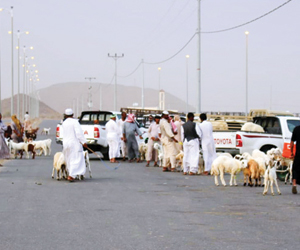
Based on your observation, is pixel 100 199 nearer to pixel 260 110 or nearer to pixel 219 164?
pixel 219 164

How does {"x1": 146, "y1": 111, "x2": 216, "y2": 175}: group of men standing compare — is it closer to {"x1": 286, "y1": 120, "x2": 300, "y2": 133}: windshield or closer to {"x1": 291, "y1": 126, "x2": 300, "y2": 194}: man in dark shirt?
{"x1": 286, "y1": 120, "x2": 300, "y2": 133}: windshield

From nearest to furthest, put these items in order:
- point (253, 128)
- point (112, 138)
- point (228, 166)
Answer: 1. point (228, 166)
2. point (253, 128)
3. point (112, 138)

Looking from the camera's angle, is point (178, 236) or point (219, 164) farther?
point (219, 164)

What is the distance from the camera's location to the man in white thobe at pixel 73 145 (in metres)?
17.5

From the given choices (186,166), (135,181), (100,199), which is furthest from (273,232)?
(186,166)

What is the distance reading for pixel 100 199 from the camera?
43.8 feet

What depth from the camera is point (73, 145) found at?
17516 millimetres

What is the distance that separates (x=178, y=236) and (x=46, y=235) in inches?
64.5

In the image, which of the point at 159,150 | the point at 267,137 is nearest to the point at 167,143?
the point at 159,150

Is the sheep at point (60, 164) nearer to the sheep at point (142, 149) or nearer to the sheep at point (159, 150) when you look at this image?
the sheep at point (159, 150)

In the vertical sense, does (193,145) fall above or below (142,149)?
above

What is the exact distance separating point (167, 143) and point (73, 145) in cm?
458

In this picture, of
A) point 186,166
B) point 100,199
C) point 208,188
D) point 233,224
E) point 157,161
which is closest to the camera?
point 233,224

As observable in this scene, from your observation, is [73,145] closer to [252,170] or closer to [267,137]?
[252,170]
